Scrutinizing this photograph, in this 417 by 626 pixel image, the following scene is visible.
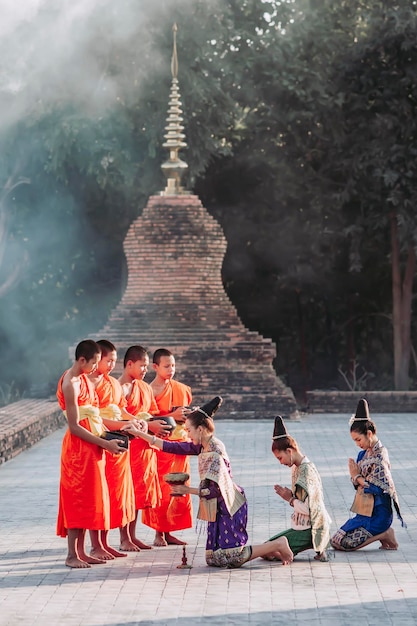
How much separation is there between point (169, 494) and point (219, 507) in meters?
1.04

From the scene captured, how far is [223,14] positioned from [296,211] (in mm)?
4684

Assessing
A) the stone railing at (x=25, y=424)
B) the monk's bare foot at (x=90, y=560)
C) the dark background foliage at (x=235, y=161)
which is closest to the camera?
the monk's bare foot at (x=90, y=560)

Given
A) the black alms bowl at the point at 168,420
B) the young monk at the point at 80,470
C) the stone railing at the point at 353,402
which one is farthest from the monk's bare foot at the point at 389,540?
the stone railing at the point at 353,402

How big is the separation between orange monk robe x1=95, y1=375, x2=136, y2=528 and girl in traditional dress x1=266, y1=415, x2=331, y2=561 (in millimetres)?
1037

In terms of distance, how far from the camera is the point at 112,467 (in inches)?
417

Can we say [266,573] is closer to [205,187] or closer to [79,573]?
[79,573]

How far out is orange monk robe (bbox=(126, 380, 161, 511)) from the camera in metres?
11.1

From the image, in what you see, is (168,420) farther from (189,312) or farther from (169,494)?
(189,312)

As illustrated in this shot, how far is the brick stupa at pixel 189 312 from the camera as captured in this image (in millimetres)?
25125

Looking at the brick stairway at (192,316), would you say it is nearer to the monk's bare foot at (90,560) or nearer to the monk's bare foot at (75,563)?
the monk's bare foot at (90,560)

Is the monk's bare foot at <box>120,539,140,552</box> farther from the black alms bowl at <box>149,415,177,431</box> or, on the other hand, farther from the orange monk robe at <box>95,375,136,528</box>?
the black alms bowl at <box>149,415,177,431</box>

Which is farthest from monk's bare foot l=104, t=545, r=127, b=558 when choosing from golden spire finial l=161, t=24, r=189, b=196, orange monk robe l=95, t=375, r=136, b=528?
golden spire finial l=161, t=24, r=189, b=196

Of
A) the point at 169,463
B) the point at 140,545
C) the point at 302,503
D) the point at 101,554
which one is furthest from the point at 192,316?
the point at 302,503

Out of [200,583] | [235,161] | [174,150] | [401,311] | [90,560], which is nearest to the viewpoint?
[200,583]
